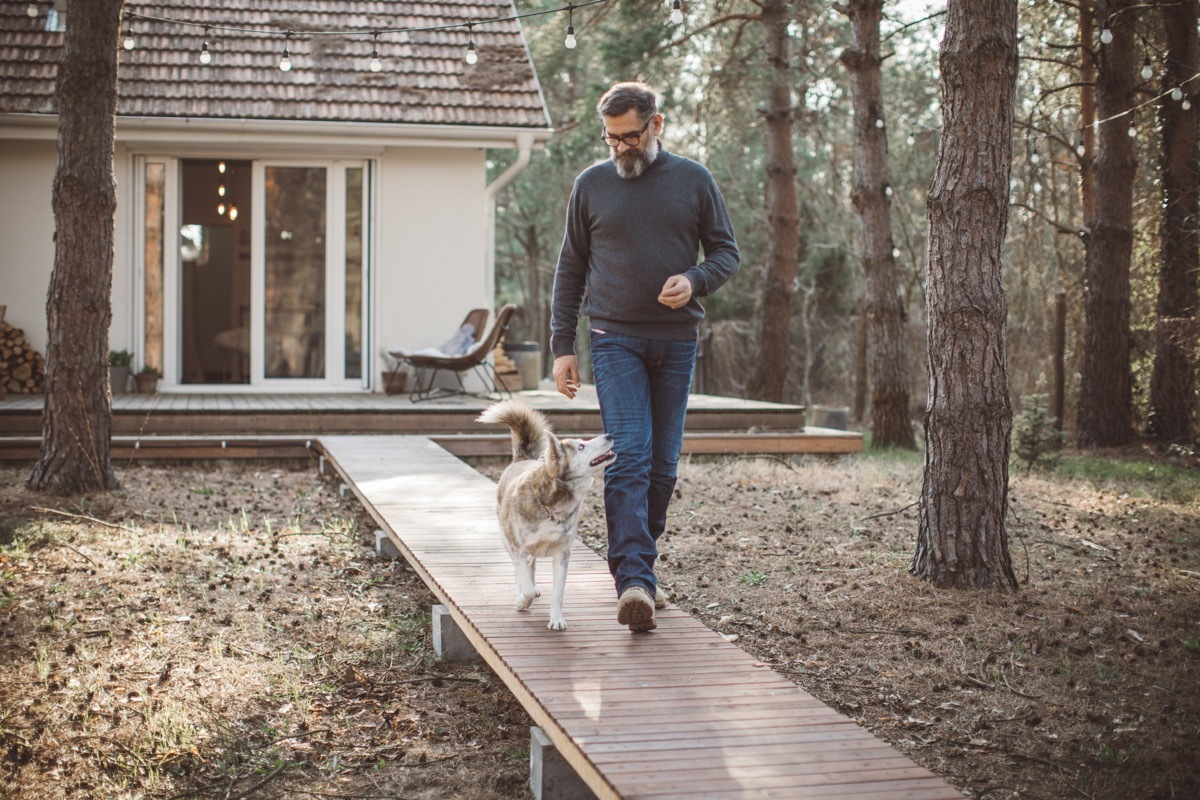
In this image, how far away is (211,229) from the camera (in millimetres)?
11258

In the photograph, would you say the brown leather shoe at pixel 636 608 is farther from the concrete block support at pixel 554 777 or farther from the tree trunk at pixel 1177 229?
the tree trunk at pixel 1177 229

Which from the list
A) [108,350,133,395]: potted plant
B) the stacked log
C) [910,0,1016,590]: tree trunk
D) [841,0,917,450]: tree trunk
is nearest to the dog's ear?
[910,0,1016,590]: tree trunk

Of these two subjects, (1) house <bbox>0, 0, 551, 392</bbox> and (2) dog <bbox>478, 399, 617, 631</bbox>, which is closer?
(2) dog <bbox>478, 399, 617, 631</bbox>

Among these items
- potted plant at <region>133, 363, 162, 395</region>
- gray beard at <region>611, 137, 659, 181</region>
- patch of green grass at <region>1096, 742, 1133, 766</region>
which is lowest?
patch of green grass at <region>1096, 742, 1133, 766</region>

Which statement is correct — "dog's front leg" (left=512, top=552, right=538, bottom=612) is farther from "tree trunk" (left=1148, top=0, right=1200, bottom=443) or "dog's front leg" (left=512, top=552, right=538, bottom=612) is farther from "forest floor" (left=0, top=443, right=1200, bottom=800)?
"tree trunk" (left=1148, top=0, right=1200, bottom=443)

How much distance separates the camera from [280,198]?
37.2 ft

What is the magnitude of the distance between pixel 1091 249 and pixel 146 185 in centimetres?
908

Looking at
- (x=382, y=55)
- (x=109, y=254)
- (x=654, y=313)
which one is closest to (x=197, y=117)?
(x=382, y=55)

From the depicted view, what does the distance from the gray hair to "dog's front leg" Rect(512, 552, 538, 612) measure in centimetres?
159

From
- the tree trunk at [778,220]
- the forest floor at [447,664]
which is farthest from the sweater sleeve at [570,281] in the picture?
the tree trunk at [778,220]

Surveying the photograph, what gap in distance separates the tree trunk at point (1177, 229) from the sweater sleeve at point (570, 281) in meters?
7.76

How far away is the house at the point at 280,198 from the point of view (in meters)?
10.8

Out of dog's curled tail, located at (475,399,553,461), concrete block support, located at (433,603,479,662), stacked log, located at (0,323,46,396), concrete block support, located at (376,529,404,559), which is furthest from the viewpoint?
stacked log, located at (0,323,46,396)

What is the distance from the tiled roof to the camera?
10.7 metres
